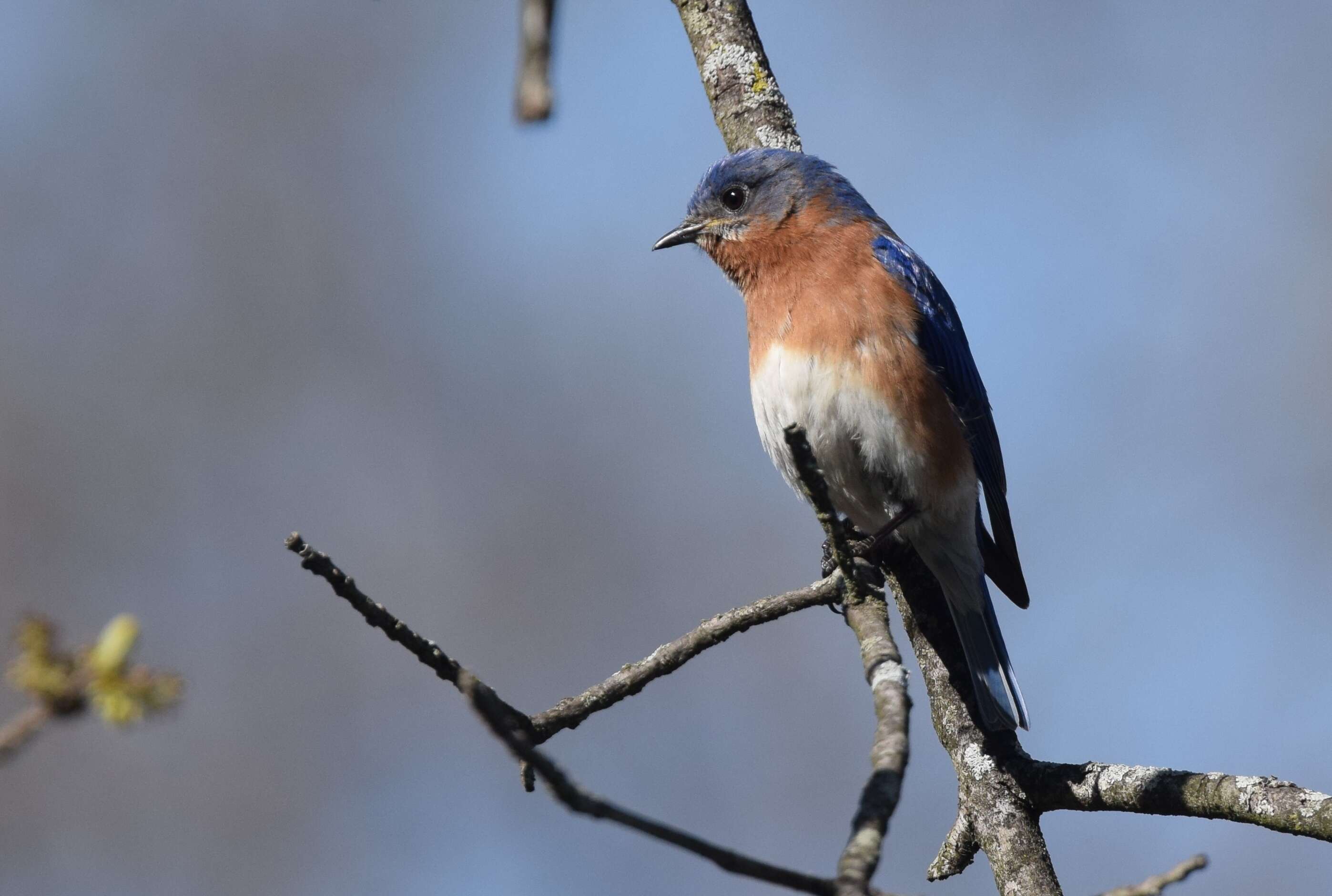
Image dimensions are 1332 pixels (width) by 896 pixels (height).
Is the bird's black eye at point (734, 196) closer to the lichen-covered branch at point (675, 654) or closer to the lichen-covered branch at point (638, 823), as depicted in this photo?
the lichen-covered branch at point (675, 654)

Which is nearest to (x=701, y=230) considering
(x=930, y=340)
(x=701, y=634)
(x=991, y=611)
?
(x=930, y=340)

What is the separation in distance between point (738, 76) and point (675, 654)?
2141 millimetres

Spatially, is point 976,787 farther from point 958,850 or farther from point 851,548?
point 851,548

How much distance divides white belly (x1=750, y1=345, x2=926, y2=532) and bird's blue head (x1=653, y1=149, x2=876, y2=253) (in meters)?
0.66

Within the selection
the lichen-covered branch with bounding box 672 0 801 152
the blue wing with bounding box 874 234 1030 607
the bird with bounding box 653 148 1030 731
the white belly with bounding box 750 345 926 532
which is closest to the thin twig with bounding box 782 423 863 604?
the bird with bounding box 653 148 1030 731

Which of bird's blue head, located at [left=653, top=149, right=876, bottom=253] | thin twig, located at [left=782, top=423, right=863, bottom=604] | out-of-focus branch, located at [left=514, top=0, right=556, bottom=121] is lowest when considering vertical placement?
thin twig, located at [left=782, top=423, right=863, bottom=604]

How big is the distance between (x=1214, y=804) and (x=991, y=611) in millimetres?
1541

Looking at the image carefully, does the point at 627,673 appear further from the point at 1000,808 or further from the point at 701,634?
the point at 1000,808

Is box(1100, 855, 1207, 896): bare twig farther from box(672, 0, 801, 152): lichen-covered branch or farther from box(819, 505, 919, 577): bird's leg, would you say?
box(672, 0, 801, 152): lichen-covered branch

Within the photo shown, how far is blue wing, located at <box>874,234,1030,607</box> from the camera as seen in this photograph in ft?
13.7

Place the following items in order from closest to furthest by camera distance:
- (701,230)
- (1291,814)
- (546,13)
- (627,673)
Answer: (546,13) → (1291,814) → (627,673) → (701,230)

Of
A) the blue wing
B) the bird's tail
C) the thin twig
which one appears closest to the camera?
the thin twig

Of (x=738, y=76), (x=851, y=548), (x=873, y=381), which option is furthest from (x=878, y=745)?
(x=738, y=76)

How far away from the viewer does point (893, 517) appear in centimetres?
403
